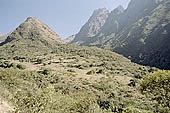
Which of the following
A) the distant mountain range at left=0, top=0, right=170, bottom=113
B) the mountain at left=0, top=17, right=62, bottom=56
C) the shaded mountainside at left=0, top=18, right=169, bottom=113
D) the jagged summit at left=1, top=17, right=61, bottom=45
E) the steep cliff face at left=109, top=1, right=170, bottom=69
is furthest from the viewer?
the jagged summit at left=1, top=17, right=61, bottom=45

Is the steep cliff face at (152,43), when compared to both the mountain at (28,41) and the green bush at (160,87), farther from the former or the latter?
the green bush at (160,87)

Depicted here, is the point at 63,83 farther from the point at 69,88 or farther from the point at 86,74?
the point at 86,74

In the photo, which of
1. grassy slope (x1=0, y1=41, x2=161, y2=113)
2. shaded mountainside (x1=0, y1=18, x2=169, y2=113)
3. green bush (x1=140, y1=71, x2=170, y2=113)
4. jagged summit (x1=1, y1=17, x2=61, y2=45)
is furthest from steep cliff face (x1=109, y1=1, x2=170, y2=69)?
green bush (x1=140, y1=71, x2=170, y2=113)

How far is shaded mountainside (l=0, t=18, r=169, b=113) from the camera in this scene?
Answer: 14.0 m

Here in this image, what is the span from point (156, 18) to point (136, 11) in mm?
58896

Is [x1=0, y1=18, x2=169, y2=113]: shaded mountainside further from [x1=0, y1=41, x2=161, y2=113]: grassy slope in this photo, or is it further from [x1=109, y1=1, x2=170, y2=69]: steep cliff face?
[x1=109, y1=1, x2=170, y2=69]: steep cliff face

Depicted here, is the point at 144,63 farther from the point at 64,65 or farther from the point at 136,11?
the point at 136,11

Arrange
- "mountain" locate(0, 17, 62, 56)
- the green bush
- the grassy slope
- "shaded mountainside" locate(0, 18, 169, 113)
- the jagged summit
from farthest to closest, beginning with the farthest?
the jagged summit
"mountain" locate(0, 17, 62, 56)
the green bush
"shaded mountainside" locate(0, 18, 169, 113)
the grassy slope

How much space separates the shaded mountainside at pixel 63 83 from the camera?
551 inches

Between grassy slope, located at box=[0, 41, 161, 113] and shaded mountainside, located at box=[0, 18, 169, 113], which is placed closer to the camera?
grassy slope, located at box=[0, 41, 161, 113]

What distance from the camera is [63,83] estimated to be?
1784 inches

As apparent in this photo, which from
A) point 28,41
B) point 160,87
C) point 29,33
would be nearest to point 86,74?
point 160,87

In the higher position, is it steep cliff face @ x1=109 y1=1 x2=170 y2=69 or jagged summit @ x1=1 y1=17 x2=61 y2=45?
jagged summit @ x1=1 y1=17 x2=61 y2=45

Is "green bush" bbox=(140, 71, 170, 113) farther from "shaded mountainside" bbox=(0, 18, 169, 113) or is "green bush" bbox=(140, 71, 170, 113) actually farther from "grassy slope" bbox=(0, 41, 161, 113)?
"grassy slope" bbox=(0, 41, 161, 113)
